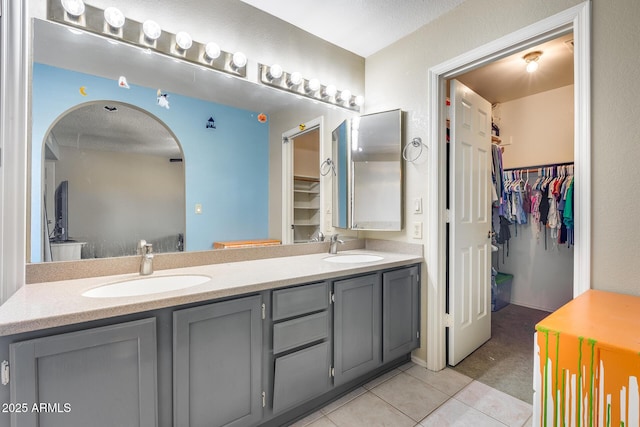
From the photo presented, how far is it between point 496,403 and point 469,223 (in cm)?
120

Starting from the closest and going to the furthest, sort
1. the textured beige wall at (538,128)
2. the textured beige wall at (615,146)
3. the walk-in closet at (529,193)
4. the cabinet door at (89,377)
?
the cabinet door at (89,377) < the textured beige wall at (615,146) < the walk-in closet at (529,193) < the textured beige wall at (538,128)

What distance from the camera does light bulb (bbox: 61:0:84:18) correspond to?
1326mm

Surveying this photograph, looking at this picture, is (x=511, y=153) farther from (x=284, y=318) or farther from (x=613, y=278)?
(x=284, y=318)

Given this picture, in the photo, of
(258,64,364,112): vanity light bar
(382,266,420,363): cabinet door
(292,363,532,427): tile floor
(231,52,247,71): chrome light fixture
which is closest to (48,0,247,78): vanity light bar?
(231,52,247,71): chrome light fixture

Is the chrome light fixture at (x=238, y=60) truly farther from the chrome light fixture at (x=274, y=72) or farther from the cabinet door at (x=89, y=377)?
the cabinet door at (x=89, y=377)

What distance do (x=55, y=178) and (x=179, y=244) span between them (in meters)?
0.63

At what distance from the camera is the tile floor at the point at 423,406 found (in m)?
1.58

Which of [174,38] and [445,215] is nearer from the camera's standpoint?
[174,38]

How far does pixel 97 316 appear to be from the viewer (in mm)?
969

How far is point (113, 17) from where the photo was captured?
1417 millimetres

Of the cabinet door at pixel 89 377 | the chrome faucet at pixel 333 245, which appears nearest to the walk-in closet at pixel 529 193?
the chrome faucet at pixel 333 245

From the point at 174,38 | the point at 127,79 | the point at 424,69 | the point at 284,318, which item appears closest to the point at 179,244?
the point at 284,318

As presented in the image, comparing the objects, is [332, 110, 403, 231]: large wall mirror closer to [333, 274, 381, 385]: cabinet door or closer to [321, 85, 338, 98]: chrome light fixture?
[321, 85, 338, 98]: chrome light fixture

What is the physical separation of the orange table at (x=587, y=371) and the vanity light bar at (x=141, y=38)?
2.02 metres
